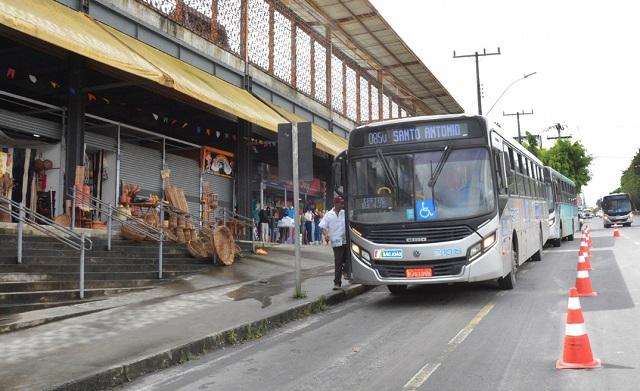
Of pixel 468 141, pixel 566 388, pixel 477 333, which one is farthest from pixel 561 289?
pixel 566 388

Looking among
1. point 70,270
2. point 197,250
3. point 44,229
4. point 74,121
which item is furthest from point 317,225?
point 44,229

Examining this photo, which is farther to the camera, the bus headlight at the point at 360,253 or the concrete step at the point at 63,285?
the bus headlight at the point at 360,253

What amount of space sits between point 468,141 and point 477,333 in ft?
11.4

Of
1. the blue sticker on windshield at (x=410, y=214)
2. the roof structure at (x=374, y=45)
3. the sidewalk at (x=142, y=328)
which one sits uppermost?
the roof structure at (x=374, y=45)

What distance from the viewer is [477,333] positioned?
22.5 ft

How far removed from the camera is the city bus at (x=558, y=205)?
64.4 ft

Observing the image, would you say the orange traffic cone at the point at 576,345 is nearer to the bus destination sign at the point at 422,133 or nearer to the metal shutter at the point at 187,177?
the bus destination sign at the point at 422,133

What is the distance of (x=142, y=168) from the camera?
16.2 meters

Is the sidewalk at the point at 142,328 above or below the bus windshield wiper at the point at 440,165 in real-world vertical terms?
below

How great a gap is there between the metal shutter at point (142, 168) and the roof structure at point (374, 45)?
26.7 feet

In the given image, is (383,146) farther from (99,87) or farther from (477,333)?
(99,87)

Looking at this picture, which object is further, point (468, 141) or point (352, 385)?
point (468, 141)

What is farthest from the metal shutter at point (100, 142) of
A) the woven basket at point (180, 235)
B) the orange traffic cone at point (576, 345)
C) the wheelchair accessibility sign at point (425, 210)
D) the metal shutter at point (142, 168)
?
the orange traffic cone at point (576, 345)

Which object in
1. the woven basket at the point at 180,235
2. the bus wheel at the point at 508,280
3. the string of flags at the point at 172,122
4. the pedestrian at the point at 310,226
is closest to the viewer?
the bus wheel at the point at 508,280
